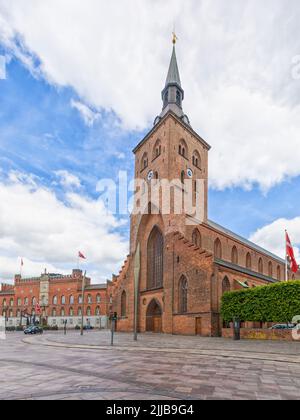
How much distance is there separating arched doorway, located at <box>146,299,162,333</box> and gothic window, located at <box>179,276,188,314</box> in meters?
4.15

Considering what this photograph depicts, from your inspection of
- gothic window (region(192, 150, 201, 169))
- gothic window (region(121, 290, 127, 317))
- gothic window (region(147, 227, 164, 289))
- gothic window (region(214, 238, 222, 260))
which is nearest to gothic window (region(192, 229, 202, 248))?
gothic window (region(147, 227, 164, 289))

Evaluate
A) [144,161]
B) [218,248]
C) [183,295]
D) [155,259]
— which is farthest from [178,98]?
[183,295]

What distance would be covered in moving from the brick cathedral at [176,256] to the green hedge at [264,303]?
1725 mm

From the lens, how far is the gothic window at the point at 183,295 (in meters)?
31.8

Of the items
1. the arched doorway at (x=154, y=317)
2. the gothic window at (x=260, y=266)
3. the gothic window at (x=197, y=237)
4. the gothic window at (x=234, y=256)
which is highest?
the gothic window at (x=197, y=237)

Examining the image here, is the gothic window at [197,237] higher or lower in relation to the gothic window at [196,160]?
lower

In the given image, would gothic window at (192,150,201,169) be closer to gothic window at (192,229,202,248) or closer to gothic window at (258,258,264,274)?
gothic window at (192,229,202,248)

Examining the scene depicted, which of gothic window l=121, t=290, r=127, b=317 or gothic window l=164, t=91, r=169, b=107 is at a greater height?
gothic window l=164, t=91, r=169, b=107

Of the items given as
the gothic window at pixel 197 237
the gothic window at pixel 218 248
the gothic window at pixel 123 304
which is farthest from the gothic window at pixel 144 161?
the gothic window at pixel 123 304

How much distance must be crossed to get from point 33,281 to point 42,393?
7266 cm

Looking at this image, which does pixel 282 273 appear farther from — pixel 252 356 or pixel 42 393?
pixel 42 393

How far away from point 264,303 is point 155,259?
14.7 meters

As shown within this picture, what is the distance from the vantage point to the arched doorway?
35812 mm

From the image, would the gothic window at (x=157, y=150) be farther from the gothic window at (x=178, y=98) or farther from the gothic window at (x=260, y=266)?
the gothic window at (x=260, y=266)
